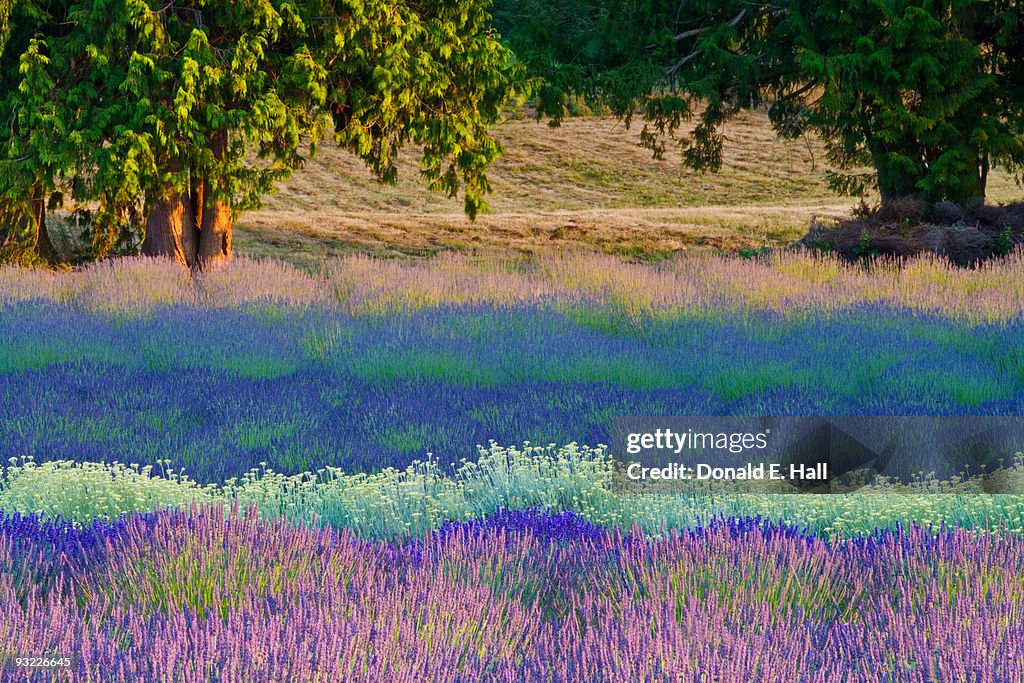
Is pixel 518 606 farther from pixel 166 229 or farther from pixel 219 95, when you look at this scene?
pixel 166 229

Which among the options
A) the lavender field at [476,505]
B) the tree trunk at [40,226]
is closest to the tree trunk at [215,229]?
the tree trunk at [40,226]

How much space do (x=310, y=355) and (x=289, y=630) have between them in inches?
252

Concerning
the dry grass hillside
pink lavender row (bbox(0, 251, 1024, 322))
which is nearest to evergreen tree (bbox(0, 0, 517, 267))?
pink lavender row (bbox(0, 251, 1024, 322))

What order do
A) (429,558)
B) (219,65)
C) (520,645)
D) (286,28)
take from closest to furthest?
(520,645) < (429,558) < (219,65) < (286,28)

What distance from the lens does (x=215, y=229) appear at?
18.4 meters

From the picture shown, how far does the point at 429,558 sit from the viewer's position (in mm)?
3838

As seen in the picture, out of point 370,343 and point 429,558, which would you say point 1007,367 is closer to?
point 370,343

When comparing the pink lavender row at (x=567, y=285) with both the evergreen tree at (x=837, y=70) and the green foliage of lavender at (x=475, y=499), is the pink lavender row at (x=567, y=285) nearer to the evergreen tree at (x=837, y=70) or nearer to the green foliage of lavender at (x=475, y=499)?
the evergreen tree at (x=837, y=70)

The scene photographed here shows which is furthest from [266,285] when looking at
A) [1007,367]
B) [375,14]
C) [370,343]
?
[1007,367]

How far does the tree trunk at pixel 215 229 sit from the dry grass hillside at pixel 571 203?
167 inches

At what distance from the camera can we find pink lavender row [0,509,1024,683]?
2.96 metres

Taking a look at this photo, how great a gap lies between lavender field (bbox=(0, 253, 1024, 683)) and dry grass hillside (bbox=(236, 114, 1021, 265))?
9816 mm

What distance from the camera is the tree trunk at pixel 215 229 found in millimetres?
18031
